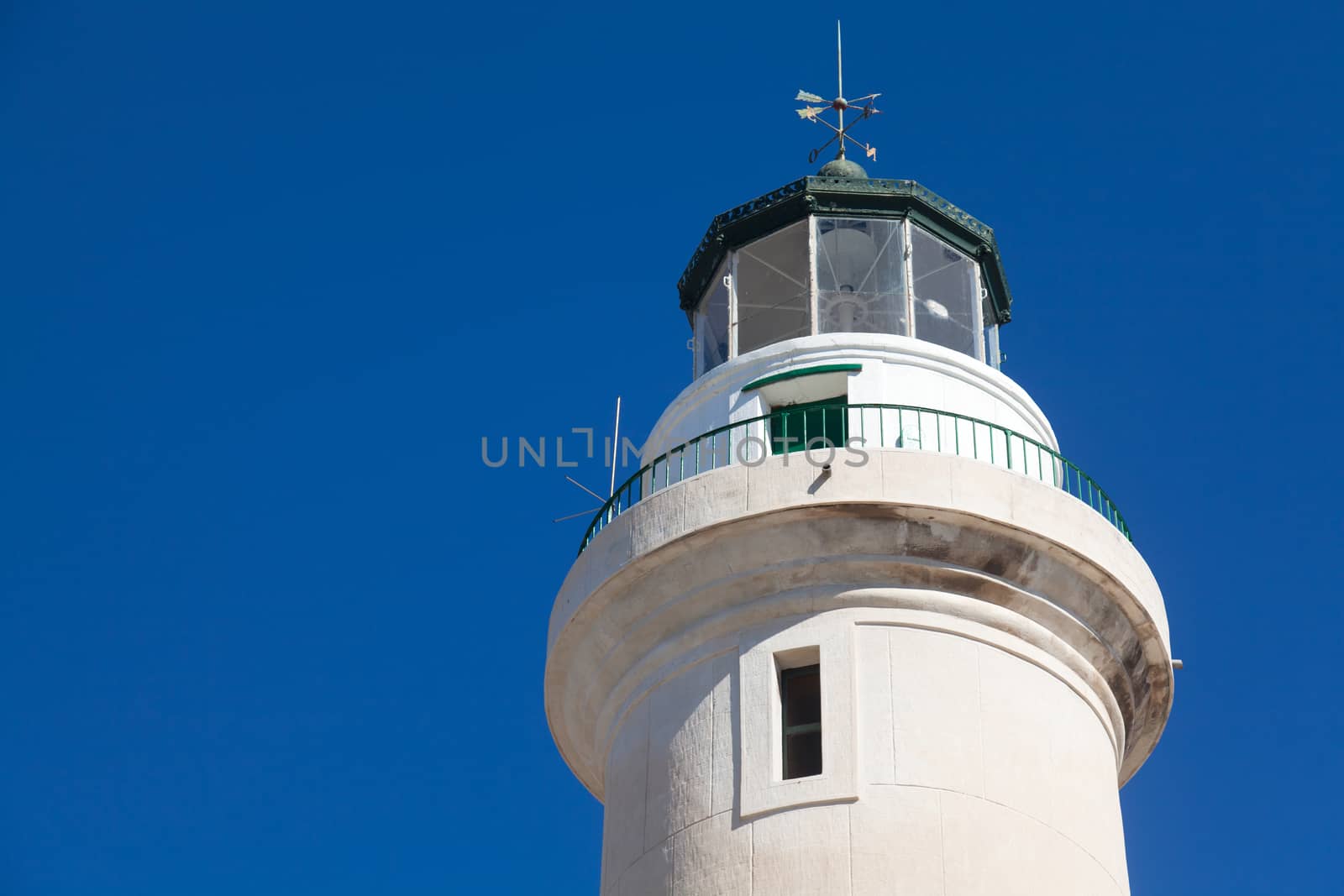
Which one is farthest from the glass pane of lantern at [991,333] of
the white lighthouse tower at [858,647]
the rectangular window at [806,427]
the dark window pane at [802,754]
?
the dark window pane at [802,754]

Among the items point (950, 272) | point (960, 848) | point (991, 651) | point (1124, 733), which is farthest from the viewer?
point (950, 272)

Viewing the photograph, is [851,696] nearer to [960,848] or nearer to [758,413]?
[960,848]

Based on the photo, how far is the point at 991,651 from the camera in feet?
65.0

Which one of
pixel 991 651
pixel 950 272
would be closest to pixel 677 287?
pixel 950 272

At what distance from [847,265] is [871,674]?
19.4ft

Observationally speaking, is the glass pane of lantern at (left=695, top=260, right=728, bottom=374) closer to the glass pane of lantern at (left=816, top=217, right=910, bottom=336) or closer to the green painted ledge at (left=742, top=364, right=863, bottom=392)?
the glass pane of lantern at (left=816, top=217, right=910, bottom=336)

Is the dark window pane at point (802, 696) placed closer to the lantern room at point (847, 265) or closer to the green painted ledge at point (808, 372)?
the green painted ledge at point (808, 372)

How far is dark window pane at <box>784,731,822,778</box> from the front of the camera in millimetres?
19203

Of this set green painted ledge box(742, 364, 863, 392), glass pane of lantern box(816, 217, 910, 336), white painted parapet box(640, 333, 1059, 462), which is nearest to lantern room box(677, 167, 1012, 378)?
glass pane of lantern box(816, 217, 910, 336)

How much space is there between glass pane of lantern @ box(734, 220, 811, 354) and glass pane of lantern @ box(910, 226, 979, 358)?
1.21 metres

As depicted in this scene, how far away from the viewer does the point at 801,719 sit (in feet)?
64.4

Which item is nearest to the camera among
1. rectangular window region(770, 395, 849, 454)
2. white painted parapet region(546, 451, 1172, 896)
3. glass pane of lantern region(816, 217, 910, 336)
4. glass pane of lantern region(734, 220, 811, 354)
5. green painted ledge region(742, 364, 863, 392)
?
white painted parapet region(546, 451, 1172, 896)

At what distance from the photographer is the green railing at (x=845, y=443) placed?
69.2 feet

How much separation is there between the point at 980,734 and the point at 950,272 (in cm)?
680
